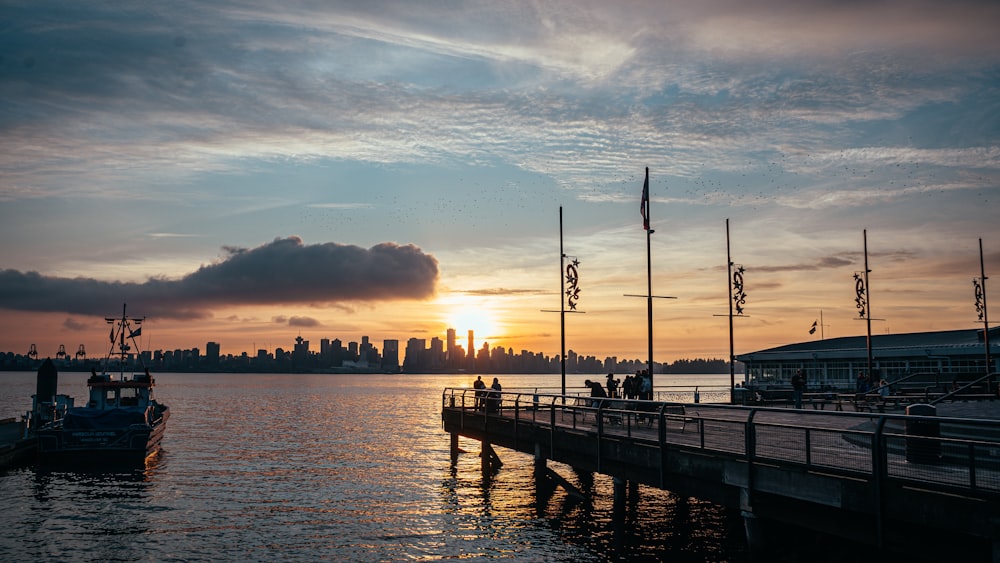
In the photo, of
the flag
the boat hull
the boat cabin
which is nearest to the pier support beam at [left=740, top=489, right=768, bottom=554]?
the flag

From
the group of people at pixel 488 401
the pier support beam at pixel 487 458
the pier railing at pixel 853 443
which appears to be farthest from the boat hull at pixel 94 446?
the pier railing at pixel 853 443

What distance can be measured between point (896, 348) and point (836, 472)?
65.5m

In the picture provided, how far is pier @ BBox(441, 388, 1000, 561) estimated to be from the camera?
12.5m

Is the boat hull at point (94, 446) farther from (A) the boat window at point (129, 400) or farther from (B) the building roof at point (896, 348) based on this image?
(B) the building roof at point (896, 348)

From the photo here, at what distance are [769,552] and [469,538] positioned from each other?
39.8ft

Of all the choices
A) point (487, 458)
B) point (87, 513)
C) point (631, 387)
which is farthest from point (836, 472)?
point (87, 513)

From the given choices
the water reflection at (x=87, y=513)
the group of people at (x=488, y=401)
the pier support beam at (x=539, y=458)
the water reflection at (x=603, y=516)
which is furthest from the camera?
the group of people at (x=488, y=401)

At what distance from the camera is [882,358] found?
7256 centimetres

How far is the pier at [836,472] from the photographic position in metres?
12.5

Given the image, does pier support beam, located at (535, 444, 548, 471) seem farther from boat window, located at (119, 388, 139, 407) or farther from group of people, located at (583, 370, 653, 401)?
boat window, located at (119, 388, 139, 407)

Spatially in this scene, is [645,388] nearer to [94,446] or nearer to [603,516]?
[603,516]

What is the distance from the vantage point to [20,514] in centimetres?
3145

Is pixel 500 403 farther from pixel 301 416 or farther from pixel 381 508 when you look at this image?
pixel 301 416

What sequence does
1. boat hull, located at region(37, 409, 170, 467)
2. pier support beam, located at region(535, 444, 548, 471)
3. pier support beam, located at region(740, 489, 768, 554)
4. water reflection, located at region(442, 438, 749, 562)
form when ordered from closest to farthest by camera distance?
pier support beam, located at region(740, 489, 768, 554), water reflection, located at region(442, 438, 749, 562), pier support beam, located at region(535, 444, 548, 471), boat hull, located at region(37, 409, 170, 467)
